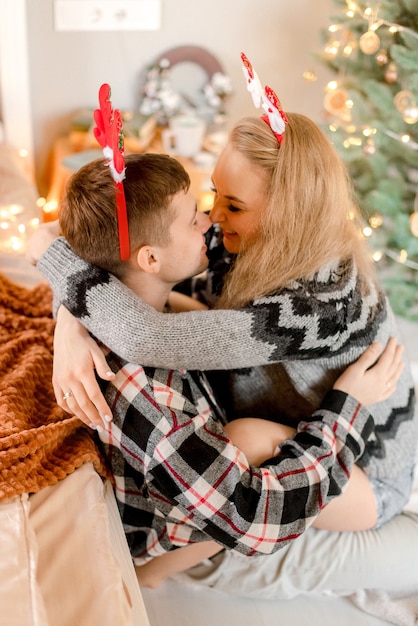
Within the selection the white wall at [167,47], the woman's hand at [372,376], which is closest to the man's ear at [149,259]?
the woman's hand at [372,376]

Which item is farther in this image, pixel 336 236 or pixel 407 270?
pixel 407 270

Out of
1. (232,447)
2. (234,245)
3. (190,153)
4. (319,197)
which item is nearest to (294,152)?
(319,197)

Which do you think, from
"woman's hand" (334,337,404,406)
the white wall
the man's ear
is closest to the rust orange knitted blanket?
the man's ear

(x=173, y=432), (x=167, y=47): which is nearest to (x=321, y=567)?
(x=173, y=432)

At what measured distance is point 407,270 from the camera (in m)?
2.18

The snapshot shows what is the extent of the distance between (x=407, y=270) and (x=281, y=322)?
1.30 meters

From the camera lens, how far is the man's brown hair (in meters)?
1.01

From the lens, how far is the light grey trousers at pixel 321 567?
1.20m

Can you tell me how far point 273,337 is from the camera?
1028 millimetres

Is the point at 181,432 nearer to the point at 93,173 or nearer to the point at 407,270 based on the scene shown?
the point at 93,173

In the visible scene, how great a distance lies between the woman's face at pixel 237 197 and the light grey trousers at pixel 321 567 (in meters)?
0.61

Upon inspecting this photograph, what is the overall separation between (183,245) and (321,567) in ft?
2.24

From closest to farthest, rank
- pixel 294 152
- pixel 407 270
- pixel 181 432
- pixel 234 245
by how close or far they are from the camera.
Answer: pixel 181 432, pixel 294 152, pixel 234 245, pixel 407 270

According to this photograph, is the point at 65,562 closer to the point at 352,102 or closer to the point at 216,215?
the point at 216,215
